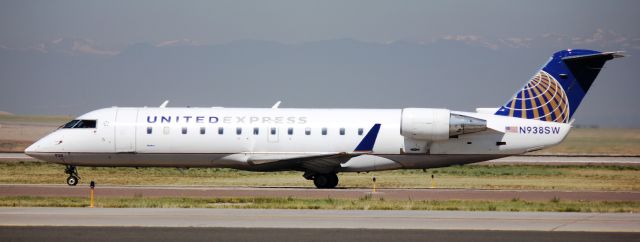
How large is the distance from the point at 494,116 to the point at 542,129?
1984 mm

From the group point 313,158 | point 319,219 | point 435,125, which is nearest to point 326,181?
point 313,158

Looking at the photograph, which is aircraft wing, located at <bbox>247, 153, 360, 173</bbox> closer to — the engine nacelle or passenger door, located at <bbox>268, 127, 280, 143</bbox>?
passenger door, located at <bbox>268, 127, 280, 143</bbox>

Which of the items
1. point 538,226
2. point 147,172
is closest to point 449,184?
point 147,172

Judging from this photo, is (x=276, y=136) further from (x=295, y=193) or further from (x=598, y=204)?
(x=598, y=204)

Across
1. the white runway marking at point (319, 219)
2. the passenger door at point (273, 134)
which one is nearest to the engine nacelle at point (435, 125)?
the passenger door at point (273, 134)

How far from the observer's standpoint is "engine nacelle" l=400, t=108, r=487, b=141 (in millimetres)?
40344

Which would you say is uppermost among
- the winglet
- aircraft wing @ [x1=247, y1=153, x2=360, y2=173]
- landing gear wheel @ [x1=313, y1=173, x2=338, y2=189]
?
the winglet

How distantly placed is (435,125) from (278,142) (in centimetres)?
630

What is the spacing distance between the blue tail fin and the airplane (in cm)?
4

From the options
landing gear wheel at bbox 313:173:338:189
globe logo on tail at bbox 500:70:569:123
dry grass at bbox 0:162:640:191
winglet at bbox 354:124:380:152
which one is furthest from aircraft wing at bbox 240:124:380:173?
globe logo on tail at bbox 500:70:569:123

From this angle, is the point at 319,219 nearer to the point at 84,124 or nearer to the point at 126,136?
the point at 126,136

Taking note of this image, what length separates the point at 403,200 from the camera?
34.1 metres

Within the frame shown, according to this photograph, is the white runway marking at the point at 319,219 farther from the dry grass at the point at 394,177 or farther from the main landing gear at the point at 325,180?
the dry grass at the point at 394,177

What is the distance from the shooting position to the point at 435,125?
4034cm
